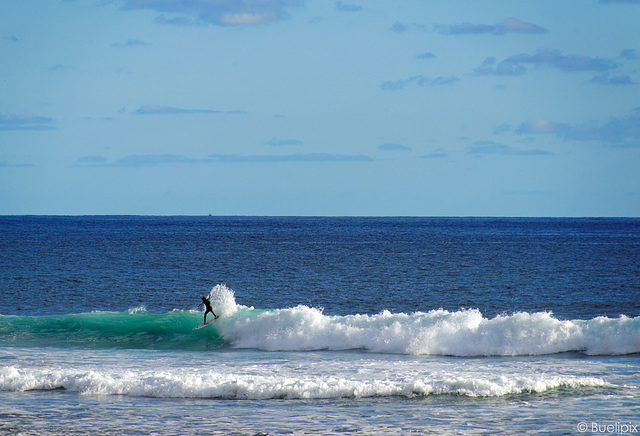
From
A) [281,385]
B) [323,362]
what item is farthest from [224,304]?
[281,385]

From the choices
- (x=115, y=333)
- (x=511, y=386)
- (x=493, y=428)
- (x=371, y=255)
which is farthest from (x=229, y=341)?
(x=371, y=255)

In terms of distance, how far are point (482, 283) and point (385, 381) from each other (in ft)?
99.0

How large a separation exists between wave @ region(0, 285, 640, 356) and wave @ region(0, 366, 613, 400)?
4.82 meters

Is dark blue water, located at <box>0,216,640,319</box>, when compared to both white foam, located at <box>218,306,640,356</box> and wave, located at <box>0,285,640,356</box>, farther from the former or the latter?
white foam, located at <box>218,306,640,356</box>

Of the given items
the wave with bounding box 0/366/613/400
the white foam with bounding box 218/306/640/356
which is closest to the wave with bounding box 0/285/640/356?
the white foam with bounding box 218/306/640/356

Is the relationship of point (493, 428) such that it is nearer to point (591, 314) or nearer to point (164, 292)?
point (591, 314)

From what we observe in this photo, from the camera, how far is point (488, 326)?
2444 centimetres

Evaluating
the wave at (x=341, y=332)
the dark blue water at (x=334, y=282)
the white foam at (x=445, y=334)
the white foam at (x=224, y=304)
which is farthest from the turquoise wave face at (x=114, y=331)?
the dark blue water at (x=334, y=282)

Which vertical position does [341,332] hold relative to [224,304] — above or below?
below

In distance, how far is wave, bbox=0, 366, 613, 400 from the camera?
17.6 metres

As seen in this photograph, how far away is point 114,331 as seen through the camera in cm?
2766

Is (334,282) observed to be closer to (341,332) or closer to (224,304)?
(224,304)

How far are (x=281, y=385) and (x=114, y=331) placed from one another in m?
12.1

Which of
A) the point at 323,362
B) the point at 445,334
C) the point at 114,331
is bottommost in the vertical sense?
the point at 114,331
